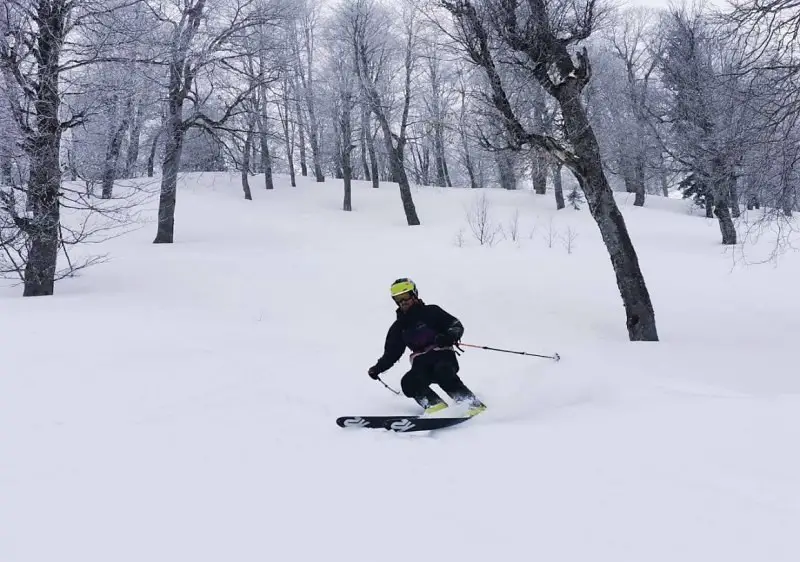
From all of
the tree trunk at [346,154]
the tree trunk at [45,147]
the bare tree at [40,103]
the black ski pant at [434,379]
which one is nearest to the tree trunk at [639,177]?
the tree trunk at [346,154]

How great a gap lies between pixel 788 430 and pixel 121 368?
5.96 m

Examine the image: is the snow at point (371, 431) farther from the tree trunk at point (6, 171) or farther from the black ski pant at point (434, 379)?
the tree trunk at point (6, 171)

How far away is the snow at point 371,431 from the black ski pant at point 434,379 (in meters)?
0.32

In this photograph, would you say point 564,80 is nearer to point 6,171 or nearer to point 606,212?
point 606,212

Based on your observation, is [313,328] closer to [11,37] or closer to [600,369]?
[600,369]

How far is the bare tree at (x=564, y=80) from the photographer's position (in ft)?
24.5

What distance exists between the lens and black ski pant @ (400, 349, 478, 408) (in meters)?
5.01

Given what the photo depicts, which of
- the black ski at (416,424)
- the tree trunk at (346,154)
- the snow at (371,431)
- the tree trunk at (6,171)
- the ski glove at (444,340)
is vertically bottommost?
the black ski at (416,424)

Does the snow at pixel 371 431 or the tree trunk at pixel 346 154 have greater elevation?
the tree trunk at pixel 346 154

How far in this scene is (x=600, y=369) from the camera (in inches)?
238

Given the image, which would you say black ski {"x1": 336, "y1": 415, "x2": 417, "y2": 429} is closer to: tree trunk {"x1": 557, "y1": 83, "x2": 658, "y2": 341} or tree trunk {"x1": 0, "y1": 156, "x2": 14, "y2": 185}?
tree trunk {"x1": 557, "y1": 83, "x2": 658, "y2": 341}

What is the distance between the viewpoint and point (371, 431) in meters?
4.31

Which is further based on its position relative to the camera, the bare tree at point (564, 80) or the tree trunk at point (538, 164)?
the tree trunk at point (538, 164)

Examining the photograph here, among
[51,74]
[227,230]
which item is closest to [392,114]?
[227,230]
